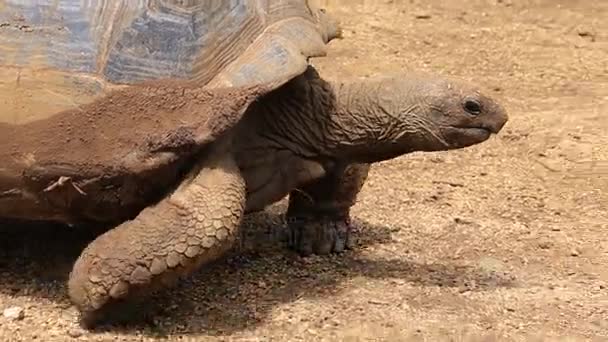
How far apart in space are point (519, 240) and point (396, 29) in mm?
3842

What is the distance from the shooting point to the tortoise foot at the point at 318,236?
4867 millimetres

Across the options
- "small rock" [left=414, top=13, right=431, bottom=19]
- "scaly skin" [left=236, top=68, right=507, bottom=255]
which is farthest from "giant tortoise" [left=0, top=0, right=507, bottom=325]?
"small rock" [left=414, top=13, right=431, bottom=19]

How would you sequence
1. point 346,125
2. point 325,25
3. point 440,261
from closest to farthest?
point 346,125 < point 325,25 < point 440,261

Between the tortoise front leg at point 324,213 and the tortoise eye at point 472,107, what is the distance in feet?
2.24

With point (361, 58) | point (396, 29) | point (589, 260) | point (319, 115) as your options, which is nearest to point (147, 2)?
point (319, 115)

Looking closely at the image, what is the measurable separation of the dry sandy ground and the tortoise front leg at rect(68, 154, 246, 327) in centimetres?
17

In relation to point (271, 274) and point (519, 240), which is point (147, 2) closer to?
point (271, 274)

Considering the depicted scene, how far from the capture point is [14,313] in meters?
4.07

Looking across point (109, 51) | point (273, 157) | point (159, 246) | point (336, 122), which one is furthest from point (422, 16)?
point (159, 246)

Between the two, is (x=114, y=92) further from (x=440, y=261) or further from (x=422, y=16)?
(x=422, y=16)

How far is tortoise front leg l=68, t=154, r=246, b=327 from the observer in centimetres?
385

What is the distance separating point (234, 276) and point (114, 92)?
3.23 ft

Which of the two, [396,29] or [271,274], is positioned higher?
[271,274]

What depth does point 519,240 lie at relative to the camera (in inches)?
203
